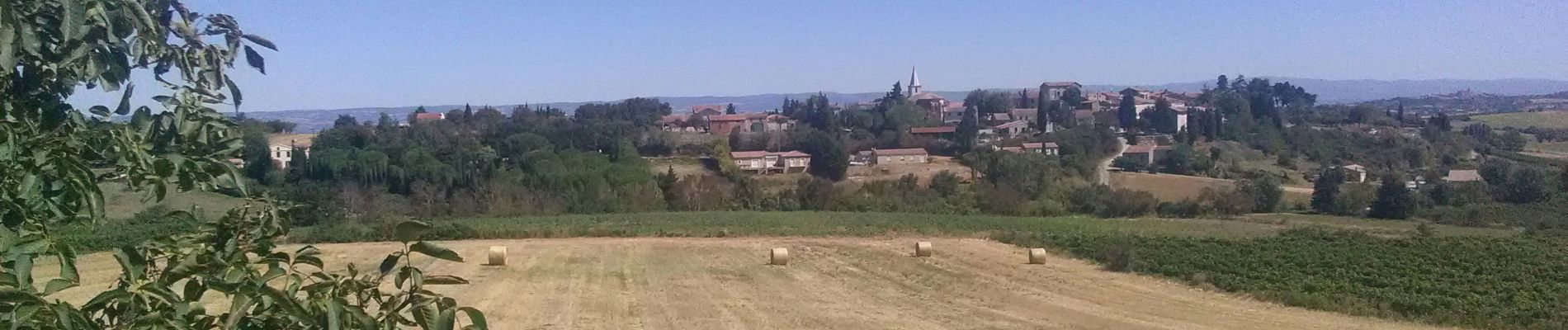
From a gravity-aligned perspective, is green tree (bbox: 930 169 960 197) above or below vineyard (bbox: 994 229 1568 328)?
below

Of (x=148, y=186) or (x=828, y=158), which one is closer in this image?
(x=148, y=186)

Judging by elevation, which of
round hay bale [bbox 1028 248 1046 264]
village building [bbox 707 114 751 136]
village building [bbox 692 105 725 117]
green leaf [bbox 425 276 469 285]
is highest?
green leaf [bbox 425 276 469 285]

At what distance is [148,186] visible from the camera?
226 cm

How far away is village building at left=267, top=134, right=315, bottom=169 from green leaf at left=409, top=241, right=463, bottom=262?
39.2m

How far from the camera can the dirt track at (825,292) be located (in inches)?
597

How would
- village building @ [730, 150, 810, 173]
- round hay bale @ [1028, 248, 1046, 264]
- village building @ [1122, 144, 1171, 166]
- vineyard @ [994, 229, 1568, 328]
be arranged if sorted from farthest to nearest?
village building @ [1122, 144, 1171, 166]
village building @ [730, 150, 810, 173]
round hay bale @ [1028, 248, 1046, 264]
vineyard @ [994, 229, 1568, 328]

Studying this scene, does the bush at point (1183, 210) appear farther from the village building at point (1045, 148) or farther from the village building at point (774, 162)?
the village building at point (774, 162)

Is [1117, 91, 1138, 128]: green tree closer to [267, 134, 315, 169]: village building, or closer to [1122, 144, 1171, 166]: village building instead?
[1122, 144, 1171, 166]: village building

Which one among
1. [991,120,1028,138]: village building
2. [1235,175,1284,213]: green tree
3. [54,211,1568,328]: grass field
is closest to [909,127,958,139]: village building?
[991,120,1028,138]: village building

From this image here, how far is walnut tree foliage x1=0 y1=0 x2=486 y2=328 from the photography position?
202cm

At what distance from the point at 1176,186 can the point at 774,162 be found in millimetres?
19116

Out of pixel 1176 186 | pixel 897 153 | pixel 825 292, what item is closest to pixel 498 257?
pixel 825 292

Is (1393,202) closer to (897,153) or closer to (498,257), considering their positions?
(897,153)

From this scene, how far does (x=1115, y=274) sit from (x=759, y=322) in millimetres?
8857
